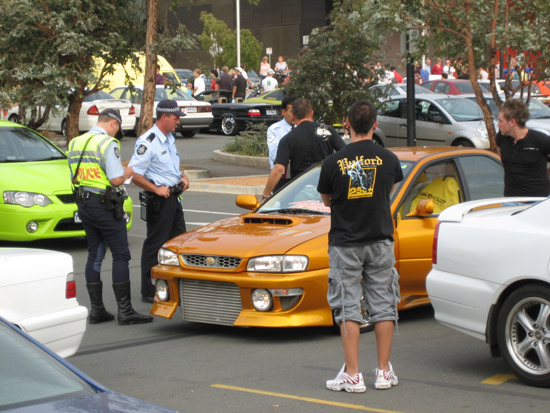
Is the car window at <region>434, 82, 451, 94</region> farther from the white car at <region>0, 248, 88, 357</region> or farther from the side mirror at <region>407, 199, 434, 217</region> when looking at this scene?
the white car at <region>0, 248, 88, 357</region>

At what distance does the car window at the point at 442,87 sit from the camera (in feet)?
102

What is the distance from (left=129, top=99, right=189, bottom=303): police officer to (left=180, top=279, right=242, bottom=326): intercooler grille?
1.33 m

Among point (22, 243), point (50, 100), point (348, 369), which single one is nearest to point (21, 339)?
point (348, 369)

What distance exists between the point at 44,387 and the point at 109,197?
493 centimetres

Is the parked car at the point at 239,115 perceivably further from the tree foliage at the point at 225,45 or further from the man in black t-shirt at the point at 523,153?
the man in black t-shirt at the point at 523,153

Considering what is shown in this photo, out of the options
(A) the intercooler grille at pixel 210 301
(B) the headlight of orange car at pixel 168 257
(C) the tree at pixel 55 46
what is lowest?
(A) the intercooler grille at pixel 210 301

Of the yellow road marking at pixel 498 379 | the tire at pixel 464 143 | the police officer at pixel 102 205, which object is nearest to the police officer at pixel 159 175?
the police officer at pixel 102 205

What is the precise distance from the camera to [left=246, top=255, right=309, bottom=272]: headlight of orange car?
23.9ft

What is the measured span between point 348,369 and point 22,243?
301 inches

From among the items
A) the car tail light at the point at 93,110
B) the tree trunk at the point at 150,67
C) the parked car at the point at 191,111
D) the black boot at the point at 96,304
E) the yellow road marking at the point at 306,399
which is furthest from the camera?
the parked car at the point at 191,111

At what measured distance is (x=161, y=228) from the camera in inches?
351

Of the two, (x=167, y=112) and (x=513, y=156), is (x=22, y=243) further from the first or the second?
(x=513, y=156)

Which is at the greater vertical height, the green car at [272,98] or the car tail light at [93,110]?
the green car at [272,98]

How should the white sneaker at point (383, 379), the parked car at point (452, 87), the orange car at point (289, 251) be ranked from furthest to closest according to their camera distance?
the parked car at point (452, 87)
the orange car at point (289, 251)
the white sneaker at point (383, 379)
